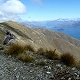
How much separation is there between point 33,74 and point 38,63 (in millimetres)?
1961

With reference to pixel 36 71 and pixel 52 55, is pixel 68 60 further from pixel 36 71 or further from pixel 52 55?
pixel 36 71

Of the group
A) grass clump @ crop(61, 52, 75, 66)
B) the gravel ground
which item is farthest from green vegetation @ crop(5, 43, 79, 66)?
the gravel ground

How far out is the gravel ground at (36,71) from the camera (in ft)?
28.5

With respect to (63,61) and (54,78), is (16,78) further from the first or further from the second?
(63,61)

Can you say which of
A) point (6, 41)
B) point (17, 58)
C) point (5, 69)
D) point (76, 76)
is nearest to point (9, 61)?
point (17, 58)

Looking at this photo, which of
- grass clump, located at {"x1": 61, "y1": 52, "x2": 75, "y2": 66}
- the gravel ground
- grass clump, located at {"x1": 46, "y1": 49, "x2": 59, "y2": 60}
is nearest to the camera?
the gravel ground

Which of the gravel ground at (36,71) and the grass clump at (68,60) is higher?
the grass clump at (68,60)

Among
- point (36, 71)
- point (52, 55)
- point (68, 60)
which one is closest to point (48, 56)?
point (52, 55)

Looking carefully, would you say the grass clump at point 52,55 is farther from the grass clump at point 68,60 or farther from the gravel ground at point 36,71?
the grass clump at point 68,60

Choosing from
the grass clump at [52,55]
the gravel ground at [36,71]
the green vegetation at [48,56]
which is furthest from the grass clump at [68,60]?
the grass clump at [52,55]

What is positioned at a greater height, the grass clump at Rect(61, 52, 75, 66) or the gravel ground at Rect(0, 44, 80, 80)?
the grass clump at Rect(61, 52, 75, 66)

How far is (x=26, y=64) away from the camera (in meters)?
11.2

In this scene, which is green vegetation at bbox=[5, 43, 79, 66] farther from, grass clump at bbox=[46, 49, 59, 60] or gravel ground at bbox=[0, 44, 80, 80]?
gravel ground at bbox=[0, 44, 80, 80]

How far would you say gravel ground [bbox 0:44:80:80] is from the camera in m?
8.67
